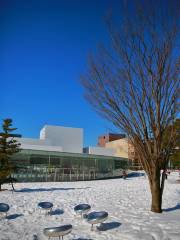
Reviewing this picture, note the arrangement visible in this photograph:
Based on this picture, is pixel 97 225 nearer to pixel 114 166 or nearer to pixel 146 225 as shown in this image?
pixel 146 225

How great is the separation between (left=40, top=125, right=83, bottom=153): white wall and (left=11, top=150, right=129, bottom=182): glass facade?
10.1m

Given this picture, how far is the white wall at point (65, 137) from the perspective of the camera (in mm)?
34531

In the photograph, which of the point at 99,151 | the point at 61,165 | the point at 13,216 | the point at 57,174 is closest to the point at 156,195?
the point at 13,216

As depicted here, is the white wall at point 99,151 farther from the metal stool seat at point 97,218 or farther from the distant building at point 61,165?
→ the metal stool seat at point 97,218

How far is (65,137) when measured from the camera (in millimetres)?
35500

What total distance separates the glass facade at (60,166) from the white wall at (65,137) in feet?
33.2

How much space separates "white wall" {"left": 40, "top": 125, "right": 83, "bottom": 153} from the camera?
113 ft

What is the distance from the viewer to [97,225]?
18.3 ft

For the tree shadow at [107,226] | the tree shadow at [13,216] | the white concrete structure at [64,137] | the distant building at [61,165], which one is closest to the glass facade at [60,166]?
the distant building at [61,165]

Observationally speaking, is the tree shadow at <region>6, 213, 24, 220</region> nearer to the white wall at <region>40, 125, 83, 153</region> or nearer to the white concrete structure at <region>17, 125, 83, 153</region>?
the white concrete structure at <region>17, 125, 83, 153</region>

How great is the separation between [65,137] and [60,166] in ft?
43.9

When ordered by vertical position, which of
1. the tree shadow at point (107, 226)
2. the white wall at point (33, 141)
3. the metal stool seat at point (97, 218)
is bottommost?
the tree shadow at point (107, 226)

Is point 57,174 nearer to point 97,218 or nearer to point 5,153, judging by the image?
point 5,153

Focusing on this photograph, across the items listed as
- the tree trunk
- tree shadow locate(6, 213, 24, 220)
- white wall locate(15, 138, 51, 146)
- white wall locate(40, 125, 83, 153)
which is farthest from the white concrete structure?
the tree trunk
